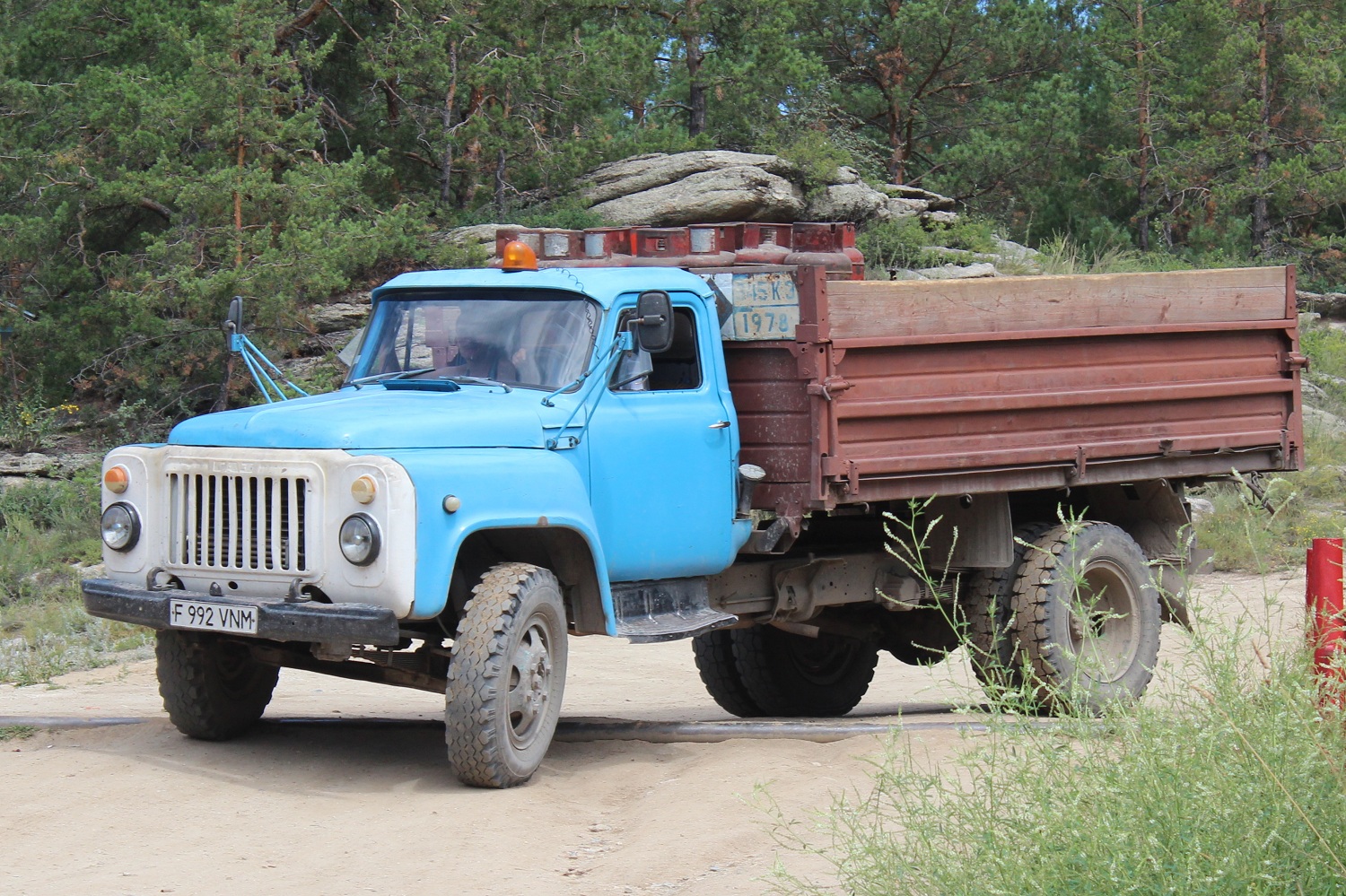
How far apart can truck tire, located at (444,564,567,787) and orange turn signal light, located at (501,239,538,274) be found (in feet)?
5.34

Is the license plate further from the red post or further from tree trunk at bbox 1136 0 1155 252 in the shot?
tree trunk at bbox 1136 0 1155 252

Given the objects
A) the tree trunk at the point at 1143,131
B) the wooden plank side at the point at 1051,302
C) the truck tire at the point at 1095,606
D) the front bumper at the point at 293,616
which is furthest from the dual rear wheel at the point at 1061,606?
the tree trunk at the point at 1143,131

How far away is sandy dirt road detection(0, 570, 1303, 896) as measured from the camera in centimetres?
504

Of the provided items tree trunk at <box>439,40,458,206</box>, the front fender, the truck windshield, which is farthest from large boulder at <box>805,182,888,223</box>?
the front fender

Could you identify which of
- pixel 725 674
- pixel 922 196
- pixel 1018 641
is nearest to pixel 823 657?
pixel 725 674

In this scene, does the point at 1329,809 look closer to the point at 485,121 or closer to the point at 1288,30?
the point at 485,121

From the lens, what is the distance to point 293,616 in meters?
5.82

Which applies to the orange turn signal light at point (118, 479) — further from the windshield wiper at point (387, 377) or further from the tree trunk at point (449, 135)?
the tree trunk at point (449, 135)

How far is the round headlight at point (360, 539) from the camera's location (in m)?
5.77

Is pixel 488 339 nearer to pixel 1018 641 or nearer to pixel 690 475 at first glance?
pixel 690 475

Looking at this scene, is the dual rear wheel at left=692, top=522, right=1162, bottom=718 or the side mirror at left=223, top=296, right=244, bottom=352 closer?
the side mirror at left=223, top=296, right=244, bottom=352

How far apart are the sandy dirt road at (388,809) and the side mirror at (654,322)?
1827 mm

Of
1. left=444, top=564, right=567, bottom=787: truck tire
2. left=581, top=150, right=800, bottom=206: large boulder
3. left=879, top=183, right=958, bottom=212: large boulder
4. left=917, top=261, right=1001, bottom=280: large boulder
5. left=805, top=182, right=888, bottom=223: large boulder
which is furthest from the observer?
left=879, top=183, right=958, bottom=212: large boulder

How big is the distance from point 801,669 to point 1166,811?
583 centimetres
